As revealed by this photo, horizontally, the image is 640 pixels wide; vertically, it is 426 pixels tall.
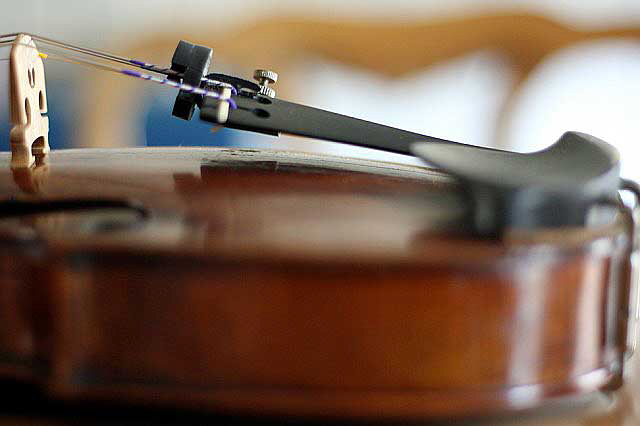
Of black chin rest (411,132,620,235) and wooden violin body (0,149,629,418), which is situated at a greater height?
black chin rest (411,132,620,235)

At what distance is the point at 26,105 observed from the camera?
69 centimetres

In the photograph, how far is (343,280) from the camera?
39 centimetres

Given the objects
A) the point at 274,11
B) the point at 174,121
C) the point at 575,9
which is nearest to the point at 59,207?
the point at 174,121

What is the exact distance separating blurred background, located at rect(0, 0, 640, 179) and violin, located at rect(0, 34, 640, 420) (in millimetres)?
1319

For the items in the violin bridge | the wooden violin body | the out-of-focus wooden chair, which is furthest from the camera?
the out-of-focus wooden chair

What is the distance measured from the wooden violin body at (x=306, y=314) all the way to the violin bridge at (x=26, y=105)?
25 cm

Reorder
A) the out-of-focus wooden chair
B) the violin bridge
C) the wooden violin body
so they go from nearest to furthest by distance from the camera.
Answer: the wooden violin body
the violin bridge
the out-of-focus wooden chair

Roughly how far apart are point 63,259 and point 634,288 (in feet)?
1.07

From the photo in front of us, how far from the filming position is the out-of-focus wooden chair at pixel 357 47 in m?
1.75

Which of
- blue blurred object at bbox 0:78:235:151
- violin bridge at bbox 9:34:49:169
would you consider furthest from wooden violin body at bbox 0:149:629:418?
blue blurred object at bbox 0:78:235:151

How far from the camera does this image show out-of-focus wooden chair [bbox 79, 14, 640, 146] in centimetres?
175

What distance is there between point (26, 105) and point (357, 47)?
120 centimetres

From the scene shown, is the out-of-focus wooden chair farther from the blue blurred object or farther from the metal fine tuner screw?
the metal fine tuner screw

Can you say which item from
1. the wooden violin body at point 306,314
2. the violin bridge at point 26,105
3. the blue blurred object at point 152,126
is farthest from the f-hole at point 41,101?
the blue blurred object at point 152,126
